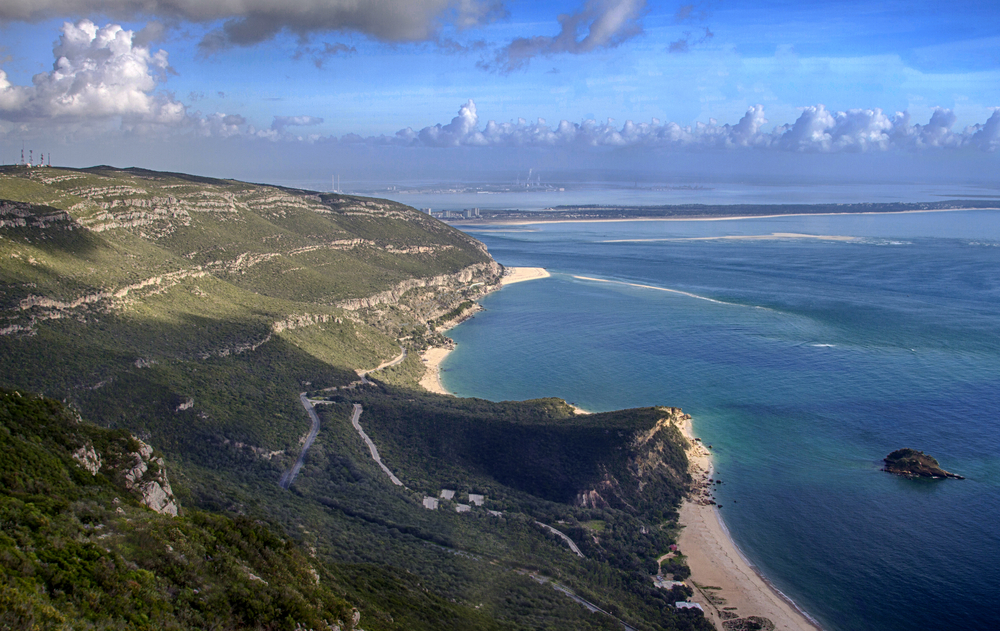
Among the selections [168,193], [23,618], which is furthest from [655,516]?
[168,193]

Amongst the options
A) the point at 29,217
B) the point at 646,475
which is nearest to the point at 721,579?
the point at 646,475

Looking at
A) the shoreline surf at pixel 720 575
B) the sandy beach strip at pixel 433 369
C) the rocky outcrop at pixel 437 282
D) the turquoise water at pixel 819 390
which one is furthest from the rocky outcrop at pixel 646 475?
the rocky outcrop at pixel 437 282

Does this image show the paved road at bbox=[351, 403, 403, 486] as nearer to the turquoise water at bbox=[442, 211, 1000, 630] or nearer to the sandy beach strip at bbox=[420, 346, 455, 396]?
the sandy beach strip at bbox=[420, 346, 455, 396]

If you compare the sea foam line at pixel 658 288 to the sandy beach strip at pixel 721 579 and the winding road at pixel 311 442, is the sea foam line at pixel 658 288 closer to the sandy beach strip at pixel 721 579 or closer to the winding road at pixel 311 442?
the winding road at pixel 311 442

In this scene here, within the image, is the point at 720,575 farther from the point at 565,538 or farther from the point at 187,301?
the point at 187,301

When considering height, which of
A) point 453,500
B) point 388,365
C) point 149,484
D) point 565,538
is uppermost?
point 149,484

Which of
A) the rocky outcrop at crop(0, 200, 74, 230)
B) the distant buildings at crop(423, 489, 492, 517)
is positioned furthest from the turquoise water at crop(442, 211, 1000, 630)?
the rocky outcrop at crop(0, 200, 74, 230)

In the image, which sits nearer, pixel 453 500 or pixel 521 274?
pixel 453 500
